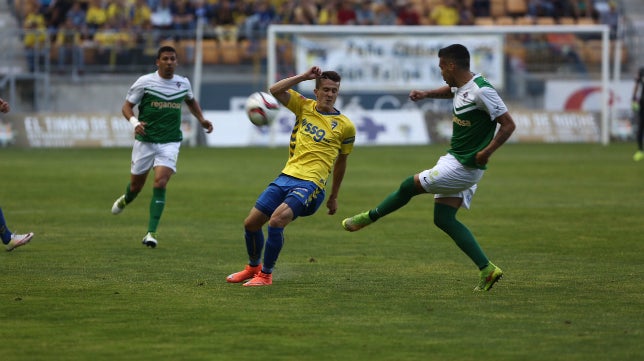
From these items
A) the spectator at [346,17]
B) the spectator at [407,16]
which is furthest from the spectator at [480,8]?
the spectator at [346,17]

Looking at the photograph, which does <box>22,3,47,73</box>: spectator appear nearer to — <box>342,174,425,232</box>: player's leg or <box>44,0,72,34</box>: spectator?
<box>44,0,72,34</box>: spectator

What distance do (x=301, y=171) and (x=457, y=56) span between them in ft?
5.83

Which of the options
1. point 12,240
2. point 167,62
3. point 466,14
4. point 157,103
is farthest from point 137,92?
point 466,14

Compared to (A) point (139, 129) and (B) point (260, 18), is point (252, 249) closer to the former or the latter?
(A) point (139, 129)

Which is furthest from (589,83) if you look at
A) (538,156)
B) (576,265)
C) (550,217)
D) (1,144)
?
(576,265)

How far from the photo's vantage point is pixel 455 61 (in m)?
10.2

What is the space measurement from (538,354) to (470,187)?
3010 millimetres

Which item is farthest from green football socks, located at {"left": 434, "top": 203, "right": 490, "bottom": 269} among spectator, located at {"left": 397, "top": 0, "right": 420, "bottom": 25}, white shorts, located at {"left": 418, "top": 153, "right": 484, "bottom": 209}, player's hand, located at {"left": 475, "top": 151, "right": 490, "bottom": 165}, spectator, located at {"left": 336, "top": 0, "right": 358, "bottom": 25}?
spectator, located at {"left": 397, "top": 0, "right": 420, "bottom": 25}

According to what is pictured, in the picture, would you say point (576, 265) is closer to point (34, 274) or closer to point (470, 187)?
point (470, 187)

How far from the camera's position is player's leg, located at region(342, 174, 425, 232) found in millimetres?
10516

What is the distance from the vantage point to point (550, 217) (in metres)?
17.6

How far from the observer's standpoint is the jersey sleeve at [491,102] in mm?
10062

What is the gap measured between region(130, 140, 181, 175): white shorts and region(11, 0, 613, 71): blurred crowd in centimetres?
2404

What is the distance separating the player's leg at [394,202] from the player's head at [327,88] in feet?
3.36
